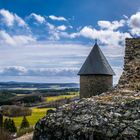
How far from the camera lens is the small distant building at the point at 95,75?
3691 centimetres

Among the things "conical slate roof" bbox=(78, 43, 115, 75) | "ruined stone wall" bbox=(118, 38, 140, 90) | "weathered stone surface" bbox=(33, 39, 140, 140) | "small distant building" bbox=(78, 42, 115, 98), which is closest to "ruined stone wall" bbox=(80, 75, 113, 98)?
"small distant building" bbox=(78, 42, 115, 98)

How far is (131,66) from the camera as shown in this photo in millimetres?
20797

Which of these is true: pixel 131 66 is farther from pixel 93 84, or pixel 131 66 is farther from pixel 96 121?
pixel 93 84

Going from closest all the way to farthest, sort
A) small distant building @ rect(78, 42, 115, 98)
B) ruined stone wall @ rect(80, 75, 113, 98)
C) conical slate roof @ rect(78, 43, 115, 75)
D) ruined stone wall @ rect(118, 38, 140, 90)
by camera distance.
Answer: ruined stone wall @ rect(118, 38, 140, 90) < ruined stone wall @ rect(80, 75, 113, 98) < small distant building @ rect(78, 42, 115, 98) < conical slate roof @ rect(78, 43, 115, 75)

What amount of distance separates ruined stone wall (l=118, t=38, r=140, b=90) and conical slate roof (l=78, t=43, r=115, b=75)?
1491cm

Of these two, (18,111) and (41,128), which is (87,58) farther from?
(18,111)

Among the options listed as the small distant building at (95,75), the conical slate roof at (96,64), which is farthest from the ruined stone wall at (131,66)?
the conical slate roof at (96,64)

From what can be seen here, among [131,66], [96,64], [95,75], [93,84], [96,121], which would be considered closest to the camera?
[96,121]

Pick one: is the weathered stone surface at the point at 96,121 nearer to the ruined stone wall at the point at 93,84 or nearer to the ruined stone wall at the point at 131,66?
the ruined stone wall at the point at 131,66

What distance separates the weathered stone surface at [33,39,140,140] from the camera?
12711 millimetres

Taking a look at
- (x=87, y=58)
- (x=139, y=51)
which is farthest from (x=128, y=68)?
(x=87, y=58)

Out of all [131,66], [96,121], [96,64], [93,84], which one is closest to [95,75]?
[93,84]

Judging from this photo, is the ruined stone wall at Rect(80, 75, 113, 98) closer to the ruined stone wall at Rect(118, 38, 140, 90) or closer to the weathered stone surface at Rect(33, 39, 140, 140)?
the ruined stone wall at Rect(118, 38, 140, 90)

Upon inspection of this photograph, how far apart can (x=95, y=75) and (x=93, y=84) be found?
1.09 metres
